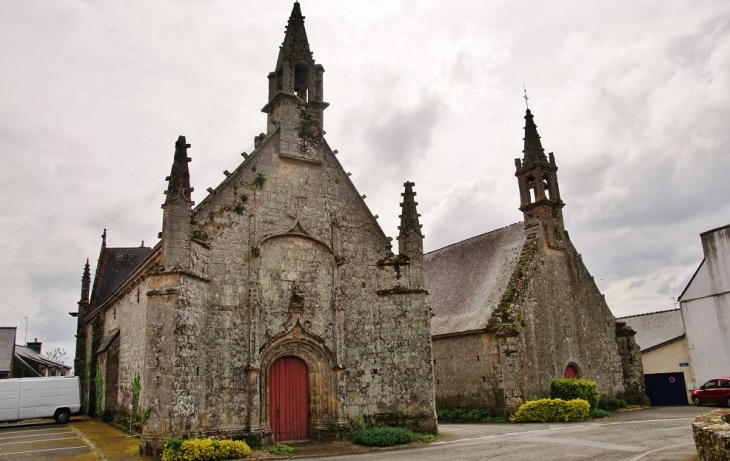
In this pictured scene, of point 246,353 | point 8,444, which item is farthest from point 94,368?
point 246,353

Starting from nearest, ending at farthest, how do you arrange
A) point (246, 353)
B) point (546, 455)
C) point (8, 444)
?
point (546, 455)
point (246, 353)
point (8, 444)

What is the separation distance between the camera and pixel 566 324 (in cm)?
2794

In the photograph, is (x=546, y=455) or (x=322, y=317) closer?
(x=546, y=455)

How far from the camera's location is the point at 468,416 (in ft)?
85.1

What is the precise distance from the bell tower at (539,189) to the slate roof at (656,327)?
32.7ft

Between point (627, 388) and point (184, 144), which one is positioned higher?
point (184, 144)

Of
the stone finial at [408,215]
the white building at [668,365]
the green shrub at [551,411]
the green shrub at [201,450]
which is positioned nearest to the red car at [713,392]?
the white building at [668,365]

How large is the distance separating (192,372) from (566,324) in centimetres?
1965

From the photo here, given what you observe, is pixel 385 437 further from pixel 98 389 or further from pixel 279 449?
pixel 98 389

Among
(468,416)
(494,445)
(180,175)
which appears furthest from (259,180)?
(468,416)

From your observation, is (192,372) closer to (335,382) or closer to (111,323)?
(335,382)

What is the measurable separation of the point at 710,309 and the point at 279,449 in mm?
25673

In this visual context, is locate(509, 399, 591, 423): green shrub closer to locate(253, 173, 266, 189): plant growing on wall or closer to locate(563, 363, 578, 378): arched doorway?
locate(563, 363, 578, 378): arched doorway

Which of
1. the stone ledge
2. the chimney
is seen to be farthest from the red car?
the chimney
